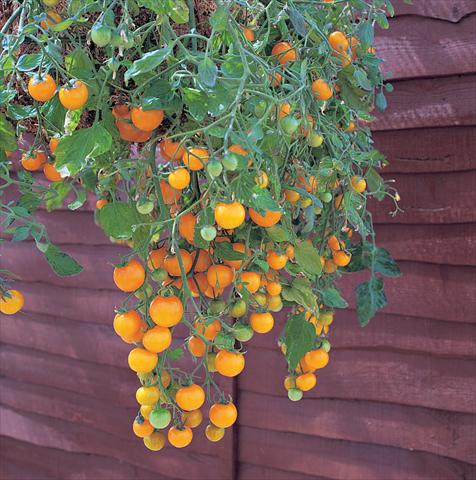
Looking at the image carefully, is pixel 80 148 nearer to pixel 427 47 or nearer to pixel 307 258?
pixel 307 258

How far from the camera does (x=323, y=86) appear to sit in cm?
69

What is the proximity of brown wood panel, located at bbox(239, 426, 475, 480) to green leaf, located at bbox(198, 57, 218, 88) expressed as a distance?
42.4 inches

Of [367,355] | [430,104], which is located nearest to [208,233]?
[430,104]

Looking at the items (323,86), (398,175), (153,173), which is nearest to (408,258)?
(398,175)

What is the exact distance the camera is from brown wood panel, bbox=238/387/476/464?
4.18 feet

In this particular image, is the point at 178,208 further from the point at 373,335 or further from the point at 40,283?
the point at 40,283

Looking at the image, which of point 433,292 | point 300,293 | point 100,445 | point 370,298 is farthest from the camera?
point 100,445

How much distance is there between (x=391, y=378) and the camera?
132 centimetres

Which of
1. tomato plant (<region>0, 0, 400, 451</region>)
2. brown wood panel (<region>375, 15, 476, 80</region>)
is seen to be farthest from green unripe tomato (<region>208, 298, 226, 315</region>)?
brown wood panel (<region>375, 15, 476, 80</region>)

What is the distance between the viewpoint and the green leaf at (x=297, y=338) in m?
0.70

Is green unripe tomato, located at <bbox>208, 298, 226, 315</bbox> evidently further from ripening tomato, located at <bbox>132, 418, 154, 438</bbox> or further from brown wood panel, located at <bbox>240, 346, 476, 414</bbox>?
brown wood panel, located at <bbox>240, 346, 476, 414</bbox>

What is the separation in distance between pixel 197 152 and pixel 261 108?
0.07 metres

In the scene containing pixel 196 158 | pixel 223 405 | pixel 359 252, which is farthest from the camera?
pixel 359 252

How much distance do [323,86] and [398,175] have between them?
59 cm
